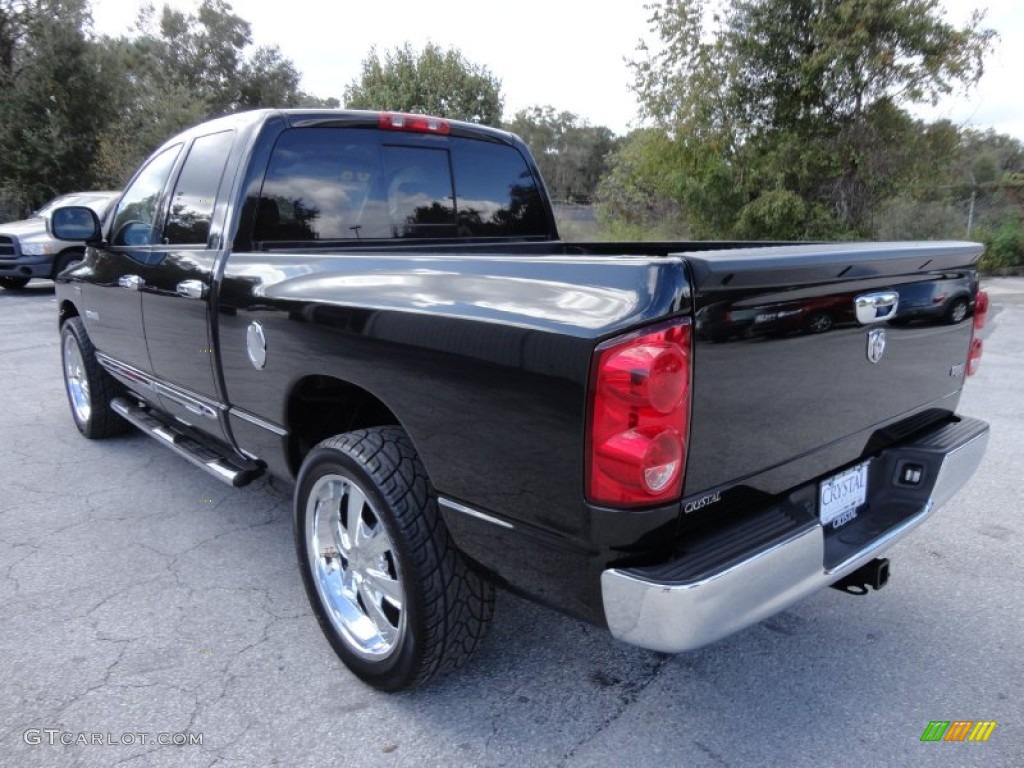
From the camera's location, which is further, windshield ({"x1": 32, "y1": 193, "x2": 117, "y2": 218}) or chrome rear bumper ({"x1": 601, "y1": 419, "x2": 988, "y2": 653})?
windshield ({"x1": 32, "y1": 193, "x2": 117, "y2": 218})

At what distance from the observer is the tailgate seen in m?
1.75

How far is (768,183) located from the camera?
531 inches

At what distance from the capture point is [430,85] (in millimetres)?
23969

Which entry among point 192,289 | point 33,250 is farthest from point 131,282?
point 33,250

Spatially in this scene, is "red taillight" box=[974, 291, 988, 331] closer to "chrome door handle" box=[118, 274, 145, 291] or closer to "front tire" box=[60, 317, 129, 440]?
"chrome door handle" box=[118, 274, 145, 291]

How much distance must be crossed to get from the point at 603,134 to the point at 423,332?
61.7 meters

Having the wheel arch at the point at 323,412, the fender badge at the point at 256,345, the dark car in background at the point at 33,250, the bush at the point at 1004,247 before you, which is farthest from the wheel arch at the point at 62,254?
the bush at the point at 1004,247

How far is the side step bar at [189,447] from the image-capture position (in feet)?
10.2

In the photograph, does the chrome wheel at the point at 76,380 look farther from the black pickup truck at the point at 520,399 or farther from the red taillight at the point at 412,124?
the red taillight at the point at 412,124

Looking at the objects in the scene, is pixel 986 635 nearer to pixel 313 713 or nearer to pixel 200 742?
pixel 313 713

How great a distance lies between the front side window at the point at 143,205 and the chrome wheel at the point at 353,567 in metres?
2.04

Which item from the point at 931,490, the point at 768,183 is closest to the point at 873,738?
the point at 931,490

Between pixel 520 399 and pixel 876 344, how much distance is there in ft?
3.80

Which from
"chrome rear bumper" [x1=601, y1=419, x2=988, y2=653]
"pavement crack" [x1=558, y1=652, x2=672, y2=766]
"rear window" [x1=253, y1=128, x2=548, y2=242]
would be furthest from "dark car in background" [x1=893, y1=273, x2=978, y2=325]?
"rear window" [x1=253, y1=128, x2=548, y2=242]
